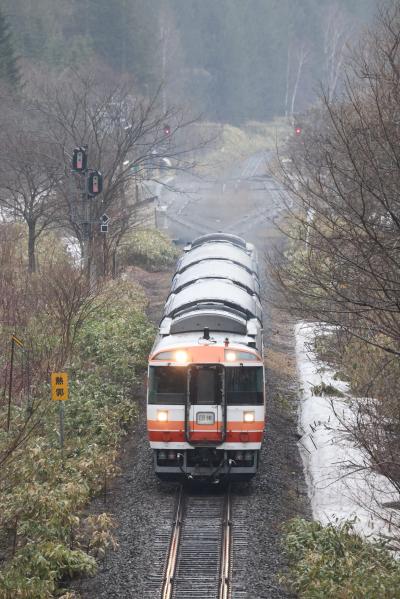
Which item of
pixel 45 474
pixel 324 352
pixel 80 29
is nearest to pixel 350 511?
pixel 45 474

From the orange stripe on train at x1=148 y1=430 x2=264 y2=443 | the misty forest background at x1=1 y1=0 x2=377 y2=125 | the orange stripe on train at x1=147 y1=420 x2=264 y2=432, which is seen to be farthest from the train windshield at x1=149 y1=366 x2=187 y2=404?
the misty forest background at x1=1 y1=0 x2=377 y2=125

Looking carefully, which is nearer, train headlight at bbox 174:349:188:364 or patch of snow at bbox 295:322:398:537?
patch of snow at bbox 295:322:398:537

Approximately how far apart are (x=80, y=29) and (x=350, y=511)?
2708 inches

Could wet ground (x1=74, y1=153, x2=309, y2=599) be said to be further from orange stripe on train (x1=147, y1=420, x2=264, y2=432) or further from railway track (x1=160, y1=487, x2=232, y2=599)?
orange stripe on train (x1=147, y1=420, x2=264, y2=432)

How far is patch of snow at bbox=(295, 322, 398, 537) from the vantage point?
1188 centimetres

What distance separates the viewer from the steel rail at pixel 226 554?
10.6m

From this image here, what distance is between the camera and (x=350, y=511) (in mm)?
12508

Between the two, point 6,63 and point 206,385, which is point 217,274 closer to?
point 206,385

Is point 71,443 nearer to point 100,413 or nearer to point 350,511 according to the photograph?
point 100,413

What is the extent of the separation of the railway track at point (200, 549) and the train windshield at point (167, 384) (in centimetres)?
164

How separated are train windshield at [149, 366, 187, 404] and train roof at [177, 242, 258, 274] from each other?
6.22 meters

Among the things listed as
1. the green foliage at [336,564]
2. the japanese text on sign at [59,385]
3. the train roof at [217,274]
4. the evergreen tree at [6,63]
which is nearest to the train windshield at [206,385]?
the japanese text on sign at [59,385]

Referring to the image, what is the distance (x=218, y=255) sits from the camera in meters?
19.3

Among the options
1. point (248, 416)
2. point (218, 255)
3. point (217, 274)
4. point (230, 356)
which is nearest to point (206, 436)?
point (248, 416)
